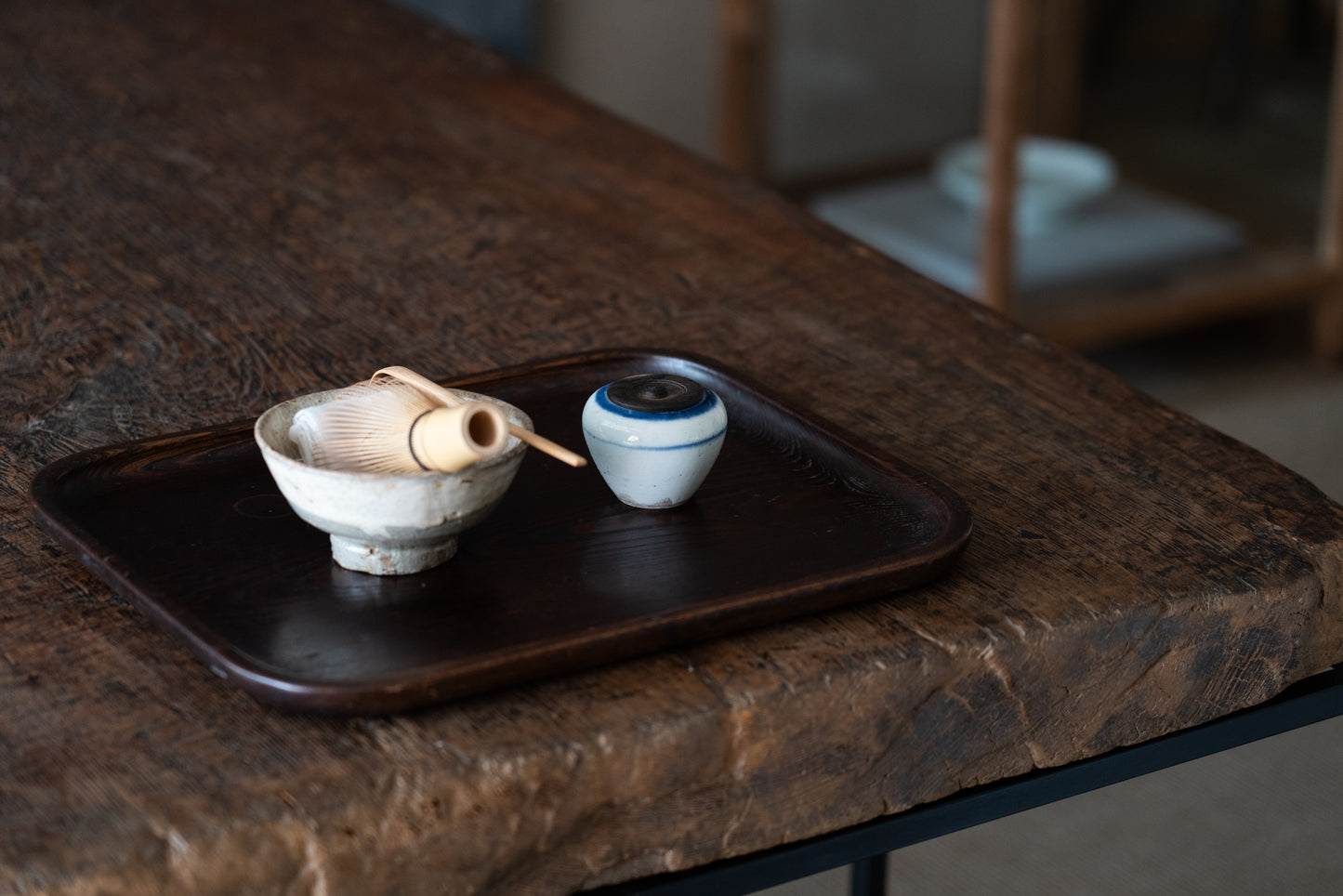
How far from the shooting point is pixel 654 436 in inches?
26.5

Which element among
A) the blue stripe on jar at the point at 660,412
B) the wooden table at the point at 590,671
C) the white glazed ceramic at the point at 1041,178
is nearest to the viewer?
the wooden table at the point at 590,671

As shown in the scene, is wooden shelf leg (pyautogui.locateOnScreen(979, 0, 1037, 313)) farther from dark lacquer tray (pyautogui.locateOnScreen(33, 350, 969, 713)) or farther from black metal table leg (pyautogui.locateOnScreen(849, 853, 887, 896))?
dark lacquer tray (pyautogui.locateOnScreen(33, 350, 969, 713))

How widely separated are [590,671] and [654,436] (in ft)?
0.38

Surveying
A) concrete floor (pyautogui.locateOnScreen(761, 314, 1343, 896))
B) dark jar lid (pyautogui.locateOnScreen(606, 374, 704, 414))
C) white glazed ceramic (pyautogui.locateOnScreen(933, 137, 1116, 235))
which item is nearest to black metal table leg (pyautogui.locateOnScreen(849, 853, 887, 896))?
concrete floor (pyautogui.locateOnScreen(761, 314, 1343, 896))

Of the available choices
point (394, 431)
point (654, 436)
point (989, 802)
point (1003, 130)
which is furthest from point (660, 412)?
point (1003, 130)

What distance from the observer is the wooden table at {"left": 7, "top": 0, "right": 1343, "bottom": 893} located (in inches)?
22.1

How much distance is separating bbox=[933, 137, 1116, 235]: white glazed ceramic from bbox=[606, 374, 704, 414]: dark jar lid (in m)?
1.69

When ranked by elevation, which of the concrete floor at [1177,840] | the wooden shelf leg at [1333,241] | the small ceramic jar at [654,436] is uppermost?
the small ceramic jar at [654,436]

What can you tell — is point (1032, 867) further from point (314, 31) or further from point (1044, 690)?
point (314, 31)

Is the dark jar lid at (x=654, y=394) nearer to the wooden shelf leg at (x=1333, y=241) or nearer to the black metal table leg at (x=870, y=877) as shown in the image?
the black metal table leg at (x=870, y=877)

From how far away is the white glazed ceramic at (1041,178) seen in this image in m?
2.44

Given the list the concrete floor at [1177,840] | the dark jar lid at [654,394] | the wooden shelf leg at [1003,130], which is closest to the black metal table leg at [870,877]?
the concrete floor at [1177,840]

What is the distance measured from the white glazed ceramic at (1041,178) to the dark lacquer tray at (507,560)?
1.66 m

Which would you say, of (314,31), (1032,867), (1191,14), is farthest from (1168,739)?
(1191,14)
